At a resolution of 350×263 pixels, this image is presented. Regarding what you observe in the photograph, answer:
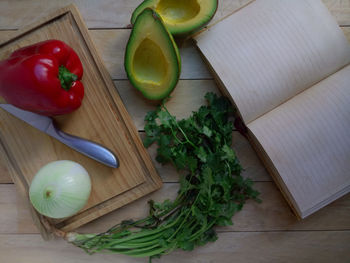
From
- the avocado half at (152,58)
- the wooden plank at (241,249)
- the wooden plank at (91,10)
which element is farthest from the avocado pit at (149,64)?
the wooden plank at (241,249)

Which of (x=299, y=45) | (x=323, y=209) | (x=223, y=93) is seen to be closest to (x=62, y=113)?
(x=223, y=93)

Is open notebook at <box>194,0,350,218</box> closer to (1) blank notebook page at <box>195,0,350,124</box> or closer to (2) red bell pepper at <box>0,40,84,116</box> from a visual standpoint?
(1) blank notebook page at <box>195,0,350,124</box>

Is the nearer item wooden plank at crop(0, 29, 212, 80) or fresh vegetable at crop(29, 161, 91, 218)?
fresh vegetable at crop(29, 161, 91, 218)

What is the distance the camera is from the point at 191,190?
0.84 meters

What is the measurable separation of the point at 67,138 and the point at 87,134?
0.05m

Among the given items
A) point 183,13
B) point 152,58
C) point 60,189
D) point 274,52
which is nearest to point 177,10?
point 183,13

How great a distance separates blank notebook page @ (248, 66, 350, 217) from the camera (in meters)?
0.79

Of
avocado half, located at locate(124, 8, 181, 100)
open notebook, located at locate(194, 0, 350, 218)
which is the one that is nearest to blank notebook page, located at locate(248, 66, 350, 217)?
open notebook, located at locate(194, 0, 350, 218)

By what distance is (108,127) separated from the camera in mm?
846

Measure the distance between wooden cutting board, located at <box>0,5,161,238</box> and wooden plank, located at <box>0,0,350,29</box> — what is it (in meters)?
0.03

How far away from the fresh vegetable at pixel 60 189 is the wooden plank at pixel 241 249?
0.14 m

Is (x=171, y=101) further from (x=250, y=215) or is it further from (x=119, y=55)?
(x=250, y=215)

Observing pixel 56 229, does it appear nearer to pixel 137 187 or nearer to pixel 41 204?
pixel 41 204

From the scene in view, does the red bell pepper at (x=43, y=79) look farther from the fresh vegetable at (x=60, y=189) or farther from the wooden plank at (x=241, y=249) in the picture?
the wooden plank at (x=241, y=249)
